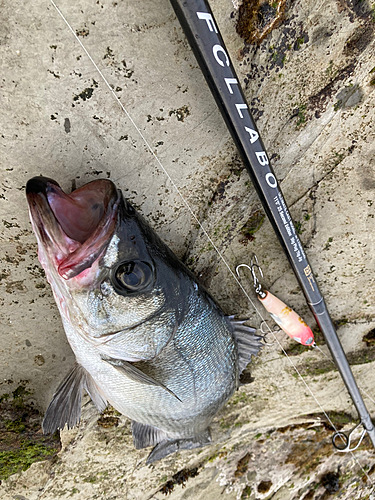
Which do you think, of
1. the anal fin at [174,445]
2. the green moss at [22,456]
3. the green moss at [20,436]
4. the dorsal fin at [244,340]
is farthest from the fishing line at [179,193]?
the green moss at [22,456]

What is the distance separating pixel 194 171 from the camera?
1971mm

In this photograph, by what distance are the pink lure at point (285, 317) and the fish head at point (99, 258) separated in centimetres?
100

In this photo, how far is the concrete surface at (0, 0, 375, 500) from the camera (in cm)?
159

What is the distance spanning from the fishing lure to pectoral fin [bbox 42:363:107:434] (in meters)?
1.30

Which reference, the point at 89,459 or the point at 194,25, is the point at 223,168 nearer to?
the point at 194,25

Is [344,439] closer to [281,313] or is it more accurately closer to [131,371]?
[281,313]

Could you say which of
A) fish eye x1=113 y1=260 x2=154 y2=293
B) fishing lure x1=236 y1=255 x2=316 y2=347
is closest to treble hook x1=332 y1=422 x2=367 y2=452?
fishing lure x1=236 y1=255 x2=316 y2=347

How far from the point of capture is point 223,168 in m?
2.02

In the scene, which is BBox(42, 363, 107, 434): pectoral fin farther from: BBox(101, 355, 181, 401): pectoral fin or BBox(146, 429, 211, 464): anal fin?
BBox(146, 429, 211, 464): anal fin

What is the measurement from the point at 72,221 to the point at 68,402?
3.95 feet

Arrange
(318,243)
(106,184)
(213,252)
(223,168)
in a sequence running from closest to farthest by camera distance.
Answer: (106,184), (223,168), (213,252), (318,243)

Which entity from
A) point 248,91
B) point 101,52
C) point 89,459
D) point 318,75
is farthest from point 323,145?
point 89,459

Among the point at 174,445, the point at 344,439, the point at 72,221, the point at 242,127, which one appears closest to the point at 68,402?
the point at 174,445

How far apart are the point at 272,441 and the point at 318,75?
3098 mm
